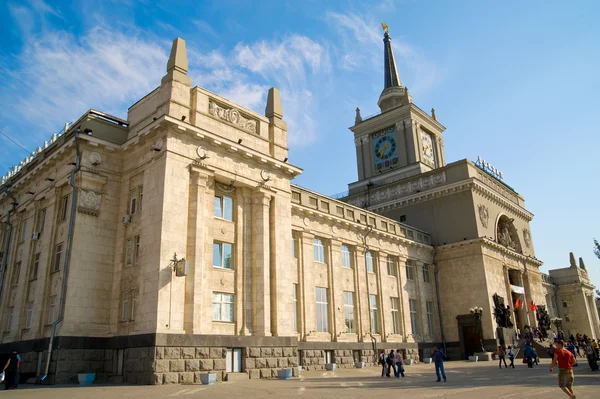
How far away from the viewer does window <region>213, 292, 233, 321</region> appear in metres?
23.8

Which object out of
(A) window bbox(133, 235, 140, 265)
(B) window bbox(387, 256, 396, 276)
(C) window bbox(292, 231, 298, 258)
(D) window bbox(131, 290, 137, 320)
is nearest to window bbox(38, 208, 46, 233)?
(A) window bbox(133, 235, 140, 265)

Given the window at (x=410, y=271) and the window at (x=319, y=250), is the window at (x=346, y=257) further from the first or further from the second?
the window at (x=410, y=271)

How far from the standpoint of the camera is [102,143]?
2517 cm

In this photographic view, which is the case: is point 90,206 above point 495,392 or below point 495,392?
above

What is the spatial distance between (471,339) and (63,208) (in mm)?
34018

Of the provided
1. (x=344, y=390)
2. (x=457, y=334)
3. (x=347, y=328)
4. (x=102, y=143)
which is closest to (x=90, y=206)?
(x=102, y=143)

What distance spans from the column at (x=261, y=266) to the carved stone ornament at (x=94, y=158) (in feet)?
27.5

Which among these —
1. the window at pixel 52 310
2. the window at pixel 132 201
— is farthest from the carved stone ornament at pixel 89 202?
the window at pixel 52 310

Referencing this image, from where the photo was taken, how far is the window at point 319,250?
3422cm

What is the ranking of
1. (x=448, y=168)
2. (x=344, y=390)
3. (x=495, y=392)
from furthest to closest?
(x=448, y=168), (x=344, y=390), (x=495, y=392)

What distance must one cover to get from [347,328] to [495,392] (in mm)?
19176

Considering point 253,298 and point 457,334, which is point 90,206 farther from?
point 457,334

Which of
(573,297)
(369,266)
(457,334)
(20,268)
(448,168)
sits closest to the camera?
(20,268)

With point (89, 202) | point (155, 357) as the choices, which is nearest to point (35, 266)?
point (89, 202)
